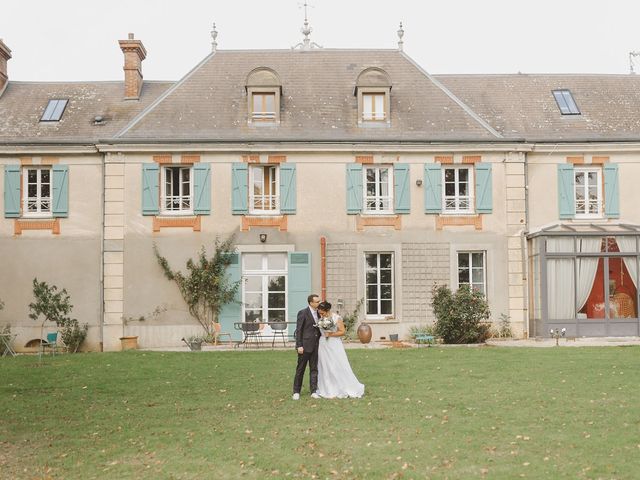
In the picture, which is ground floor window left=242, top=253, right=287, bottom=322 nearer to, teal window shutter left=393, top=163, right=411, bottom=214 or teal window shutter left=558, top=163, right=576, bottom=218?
teal window shutter left=393, top=163, right=411, bottom=214

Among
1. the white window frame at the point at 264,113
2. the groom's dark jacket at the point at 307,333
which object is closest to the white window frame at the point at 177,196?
the white window frame at the point at 264,113

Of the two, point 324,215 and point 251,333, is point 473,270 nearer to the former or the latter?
point 324,215

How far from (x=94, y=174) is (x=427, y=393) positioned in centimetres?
1275

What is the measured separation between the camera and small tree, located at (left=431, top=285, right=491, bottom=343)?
19547 millimetres

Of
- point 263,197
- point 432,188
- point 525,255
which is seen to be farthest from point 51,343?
point 525,255

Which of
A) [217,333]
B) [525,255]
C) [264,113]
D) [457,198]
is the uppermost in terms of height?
[264,113]

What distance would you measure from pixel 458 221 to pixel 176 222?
22.8ft

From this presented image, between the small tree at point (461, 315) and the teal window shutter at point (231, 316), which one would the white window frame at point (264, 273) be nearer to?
the teal window shutter at point (231, 316)

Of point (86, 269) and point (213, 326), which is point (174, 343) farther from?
point (86, 269)

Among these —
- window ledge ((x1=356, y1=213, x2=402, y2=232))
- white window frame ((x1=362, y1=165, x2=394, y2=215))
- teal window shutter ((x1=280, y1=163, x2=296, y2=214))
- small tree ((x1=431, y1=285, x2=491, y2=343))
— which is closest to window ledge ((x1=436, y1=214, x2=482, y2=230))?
window ledge ((x1=356, y1=213, x2=402, y2=232))

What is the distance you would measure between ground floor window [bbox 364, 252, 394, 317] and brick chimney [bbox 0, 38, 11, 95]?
37.3 ft

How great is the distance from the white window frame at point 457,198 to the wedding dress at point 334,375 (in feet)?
35.1

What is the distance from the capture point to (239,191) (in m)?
21.2

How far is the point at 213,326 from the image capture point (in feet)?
68.4
